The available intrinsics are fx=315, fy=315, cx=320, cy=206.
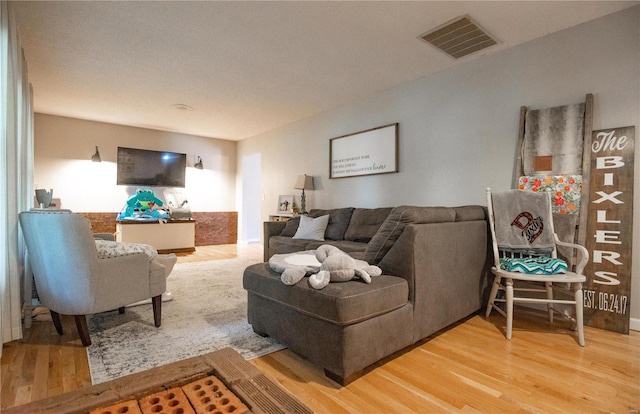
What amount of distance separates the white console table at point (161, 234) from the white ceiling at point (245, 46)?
2.01 m

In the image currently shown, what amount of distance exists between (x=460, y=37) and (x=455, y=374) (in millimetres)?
2718

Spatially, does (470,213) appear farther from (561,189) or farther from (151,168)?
(151,168)

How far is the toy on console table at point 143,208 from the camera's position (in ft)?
18.8

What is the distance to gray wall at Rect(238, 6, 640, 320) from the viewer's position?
242 cm

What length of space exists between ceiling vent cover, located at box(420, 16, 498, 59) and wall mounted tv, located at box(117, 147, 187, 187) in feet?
17.9

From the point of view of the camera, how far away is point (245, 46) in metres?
3.01

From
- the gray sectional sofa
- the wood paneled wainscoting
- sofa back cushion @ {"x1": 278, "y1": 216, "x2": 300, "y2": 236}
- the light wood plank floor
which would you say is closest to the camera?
A: the light wood plank floor

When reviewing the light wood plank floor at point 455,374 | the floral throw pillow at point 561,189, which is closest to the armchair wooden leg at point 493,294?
the light wood plank floor at point 455,374

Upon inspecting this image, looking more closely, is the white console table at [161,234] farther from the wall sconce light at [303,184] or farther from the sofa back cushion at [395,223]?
the sofa back cushion at [395,223]

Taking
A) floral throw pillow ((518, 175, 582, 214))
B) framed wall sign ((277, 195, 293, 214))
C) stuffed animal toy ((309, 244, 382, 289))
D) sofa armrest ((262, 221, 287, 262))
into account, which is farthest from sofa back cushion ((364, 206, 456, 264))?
framed wall sign ((277, 195, 293, 214))

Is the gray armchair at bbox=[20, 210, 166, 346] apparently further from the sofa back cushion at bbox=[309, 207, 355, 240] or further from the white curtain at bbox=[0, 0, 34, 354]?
A: the sofa back cushion at bbox=[309, 207, 355, 240]

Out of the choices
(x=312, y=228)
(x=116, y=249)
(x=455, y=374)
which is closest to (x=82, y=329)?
(x=116, y=249)

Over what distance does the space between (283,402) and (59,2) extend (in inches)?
126

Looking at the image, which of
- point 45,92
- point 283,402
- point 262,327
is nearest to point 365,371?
point 262,327
